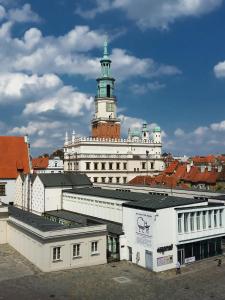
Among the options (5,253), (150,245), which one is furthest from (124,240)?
(5,253)

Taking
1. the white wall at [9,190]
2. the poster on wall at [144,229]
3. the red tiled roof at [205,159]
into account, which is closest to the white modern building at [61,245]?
the poster on wall at [144,229]

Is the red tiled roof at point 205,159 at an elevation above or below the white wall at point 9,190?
above

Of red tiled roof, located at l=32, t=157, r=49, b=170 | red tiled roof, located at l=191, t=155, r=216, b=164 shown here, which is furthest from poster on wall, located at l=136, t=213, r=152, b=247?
red tiled roof, located at l=191, t=155, r=216, b=164

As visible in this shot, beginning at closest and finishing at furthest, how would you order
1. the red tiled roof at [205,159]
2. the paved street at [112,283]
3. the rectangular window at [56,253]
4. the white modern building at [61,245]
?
1. the paved street at [112,283]
2. the white modern building at [61,245]
3. the rectangular window at [56,253]
4. the red tiled roof at [205,159]

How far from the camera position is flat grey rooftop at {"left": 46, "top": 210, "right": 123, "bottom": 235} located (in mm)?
34584

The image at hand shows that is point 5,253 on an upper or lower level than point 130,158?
lower

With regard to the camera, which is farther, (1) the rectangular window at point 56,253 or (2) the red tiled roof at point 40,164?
(2) the red tiled roof at point 40,164

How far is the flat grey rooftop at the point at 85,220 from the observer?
34584 millimetres

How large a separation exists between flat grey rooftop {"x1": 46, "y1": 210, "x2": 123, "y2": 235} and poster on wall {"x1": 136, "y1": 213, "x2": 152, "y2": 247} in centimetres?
229

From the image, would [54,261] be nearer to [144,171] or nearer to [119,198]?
[119,198]

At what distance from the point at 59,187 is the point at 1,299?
26948 mm

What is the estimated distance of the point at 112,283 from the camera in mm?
26953

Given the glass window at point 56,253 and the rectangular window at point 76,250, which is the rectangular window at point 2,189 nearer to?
the rectangular window at point 76,250

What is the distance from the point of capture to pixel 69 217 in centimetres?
4300
